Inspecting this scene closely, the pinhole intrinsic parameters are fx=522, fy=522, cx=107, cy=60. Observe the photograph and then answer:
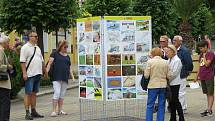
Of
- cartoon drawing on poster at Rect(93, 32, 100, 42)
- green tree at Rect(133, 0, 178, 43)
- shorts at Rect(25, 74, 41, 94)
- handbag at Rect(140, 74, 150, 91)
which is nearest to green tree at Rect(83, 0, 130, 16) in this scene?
green tree at Rect(133, 0, 178, 43)

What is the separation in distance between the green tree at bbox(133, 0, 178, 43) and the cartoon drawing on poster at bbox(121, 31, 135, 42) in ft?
80.0

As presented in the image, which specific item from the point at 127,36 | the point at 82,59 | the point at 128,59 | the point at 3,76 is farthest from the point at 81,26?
the point at 3,76

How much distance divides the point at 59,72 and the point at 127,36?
110 inches

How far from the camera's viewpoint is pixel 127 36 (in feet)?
35.5

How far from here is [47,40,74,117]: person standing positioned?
12.9 meters

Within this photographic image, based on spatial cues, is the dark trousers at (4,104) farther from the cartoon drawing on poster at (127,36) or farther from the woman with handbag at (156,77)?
the woman with handbag at (156,77)

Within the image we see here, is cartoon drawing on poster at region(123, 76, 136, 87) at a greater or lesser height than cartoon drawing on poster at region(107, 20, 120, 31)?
lesser

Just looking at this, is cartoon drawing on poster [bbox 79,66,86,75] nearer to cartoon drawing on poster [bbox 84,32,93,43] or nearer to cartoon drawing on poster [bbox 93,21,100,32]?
cartoon drawing on poster [bbox 84,32,93,43]

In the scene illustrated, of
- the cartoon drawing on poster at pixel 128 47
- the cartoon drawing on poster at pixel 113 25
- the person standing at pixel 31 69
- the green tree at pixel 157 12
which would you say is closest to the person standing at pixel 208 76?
the cartoon drawing on poster at pixel 128 47

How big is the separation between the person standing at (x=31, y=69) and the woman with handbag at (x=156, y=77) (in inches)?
133

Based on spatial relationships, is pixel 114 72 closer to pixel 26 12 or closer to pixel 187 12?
pixel 26 12

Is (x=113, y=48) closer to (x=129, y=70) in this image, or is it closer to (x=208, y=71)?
(x=129, y=70)

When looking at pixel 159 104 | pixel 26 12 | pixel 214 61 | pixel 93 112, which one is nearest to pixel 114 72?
pixel 159 104

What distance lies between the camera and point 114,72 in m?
10.7
